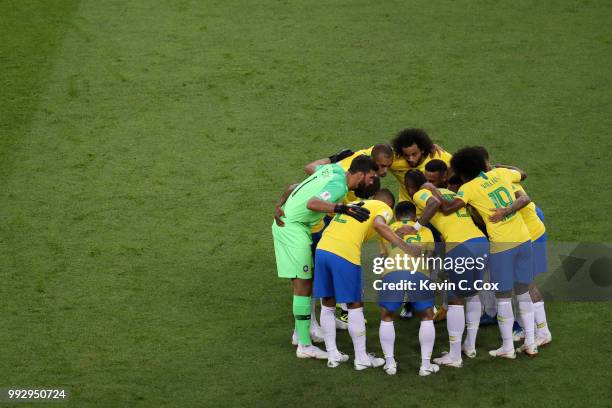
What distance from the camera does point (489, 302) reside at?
902 centimetres

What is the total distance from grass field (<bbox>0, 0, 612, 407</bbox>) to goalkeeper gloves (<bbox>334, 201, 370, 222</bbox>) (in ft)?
4.20

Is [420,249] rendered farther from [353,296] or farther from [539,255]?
[539,255]

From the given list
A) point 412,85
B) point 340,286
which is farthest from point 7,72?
point 340,286

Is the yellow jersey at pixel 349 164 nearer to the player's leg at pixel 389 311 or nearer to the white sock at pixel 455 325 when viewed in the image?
the player's leg at pixel 389 311

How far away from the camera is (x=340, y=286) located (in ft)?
26.2

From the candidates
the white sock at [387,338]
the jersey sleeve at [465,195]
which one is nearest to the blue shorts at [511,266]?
the jersey sleeve at [465,195]

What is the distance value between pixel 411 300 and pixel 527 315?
106cm

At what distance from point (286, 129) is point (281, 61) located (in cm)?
174

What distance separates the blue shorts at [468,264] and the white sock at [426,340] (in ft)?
1.25

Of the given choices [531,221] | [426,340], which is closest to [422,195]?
[531,221]

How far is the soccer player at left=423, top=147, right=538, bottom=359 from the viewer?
8164mm

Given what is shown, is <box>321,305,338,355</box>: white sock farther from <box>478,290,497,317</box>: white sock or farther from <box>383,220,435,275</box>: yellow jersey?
<box>478,290,497,317</box>: white sock

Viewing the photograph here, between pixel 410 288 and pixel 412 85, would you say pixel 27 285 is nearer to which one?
pixel 410 288

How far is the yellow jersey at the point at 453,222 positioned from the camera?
8.20 metres
